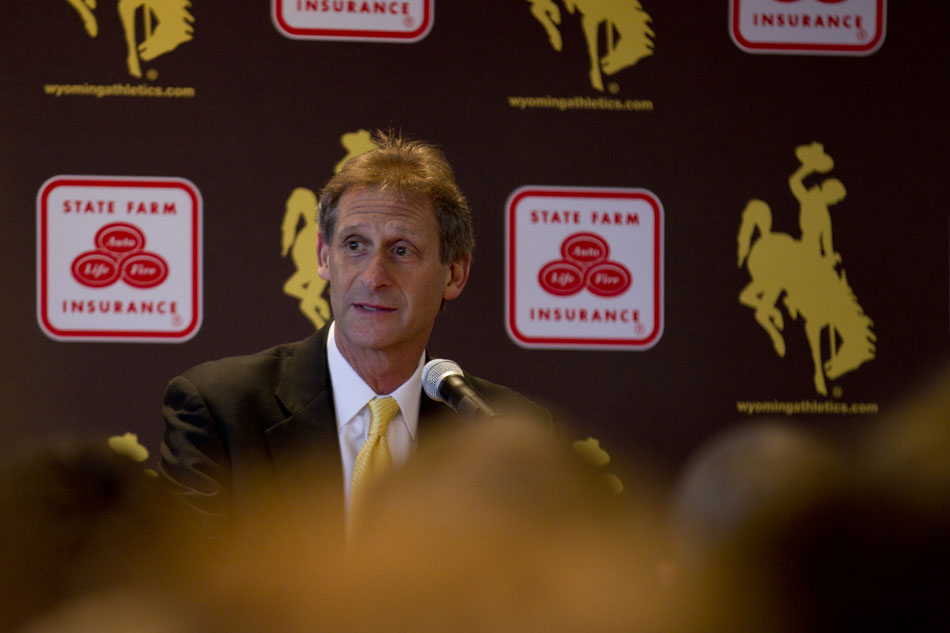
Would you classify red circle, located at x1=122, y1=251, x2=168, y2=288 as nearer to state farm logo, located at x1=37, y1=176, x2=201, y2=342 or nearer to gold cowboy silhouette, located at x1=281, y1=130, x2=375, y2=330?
state farm logo, located at x1=37, y1=176, x2=201, y2=342

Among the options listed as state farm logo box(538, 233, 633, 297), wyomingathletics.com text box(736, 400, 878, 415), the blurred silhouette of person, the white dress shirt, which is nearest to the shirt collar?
the white dress shirt

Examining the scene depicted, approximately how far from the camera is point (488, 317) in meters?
2.62

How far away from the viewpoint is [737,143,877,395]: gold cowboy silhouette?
2676 millimetres

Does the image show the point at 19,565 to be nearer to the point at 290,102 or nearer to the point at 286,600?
the point at 286,600

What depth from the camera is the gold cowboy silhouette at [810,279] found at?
2.68m

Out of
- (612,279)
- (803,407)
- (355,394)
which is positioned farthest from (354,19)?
(803,407)

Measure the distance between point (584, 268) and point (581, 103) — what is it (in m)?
0.40

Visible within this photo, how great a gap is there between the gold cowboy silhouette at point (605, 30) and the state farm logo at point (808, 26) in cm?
25

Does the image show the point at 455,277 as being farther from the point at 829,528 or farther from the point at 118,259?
the point at 829,528

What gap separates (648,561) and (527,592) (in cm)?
2

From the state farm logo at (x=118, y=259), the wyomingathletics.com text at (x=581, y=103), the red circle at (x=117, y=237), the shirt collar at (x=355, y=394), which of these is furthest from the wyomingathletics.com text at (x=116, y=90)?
the shirt collar at (x=355, y=394)

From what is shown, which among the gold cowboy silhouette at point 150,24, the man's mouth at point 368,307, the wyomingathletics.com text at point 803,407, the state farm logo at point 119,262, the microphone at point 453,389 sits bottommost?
the wyomingathletics.com text at point 803,407

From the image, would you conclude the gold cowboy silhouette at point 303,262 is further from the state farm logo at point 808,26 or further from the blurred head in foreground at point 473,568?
the blurred head in foreground at point 473,568

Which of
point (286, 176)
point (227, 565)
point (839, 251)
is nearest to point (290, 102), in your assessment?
point (286, 176)
